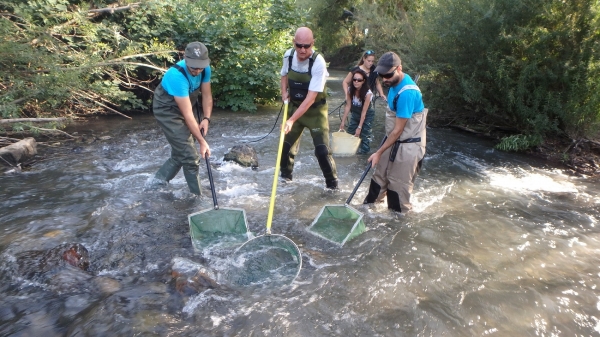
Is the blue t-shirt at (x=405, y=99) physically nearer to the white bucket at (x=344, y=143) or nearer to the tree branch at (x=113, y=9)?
the white bucket at (x=344, y=143)

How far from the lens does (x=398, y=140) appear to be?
4293mm

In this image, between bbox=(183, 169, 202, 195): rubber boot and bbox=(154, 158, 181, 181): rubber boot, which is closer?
bbox=(183, 169, 202, 195): rubber boot

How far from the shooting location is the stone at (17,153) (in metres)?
6.10

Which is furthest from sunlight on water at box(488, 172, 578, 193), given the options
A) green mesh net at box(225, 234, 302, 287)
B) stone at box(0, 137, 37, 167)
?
stone at box(0, 137, 37, 167)

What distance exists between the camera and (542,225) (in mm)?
4875

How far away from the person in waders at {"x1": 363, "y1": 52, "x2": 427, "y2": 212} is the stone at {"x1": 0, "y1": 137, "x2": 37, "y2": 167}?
17.8ft

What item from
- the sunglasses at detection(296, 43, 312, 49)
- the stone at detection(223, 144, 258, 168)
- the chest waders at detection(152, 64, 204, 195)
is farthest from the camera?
the stone at detection(223, 144, 258, 168)

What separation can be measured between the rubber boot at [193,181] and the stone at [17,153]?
3.23m

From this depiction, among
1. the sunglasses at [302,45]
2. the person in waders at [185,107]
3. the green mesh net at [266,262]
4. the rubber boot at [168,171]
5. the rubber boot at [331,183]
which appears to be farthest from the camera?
the rubber boot at [331,183]

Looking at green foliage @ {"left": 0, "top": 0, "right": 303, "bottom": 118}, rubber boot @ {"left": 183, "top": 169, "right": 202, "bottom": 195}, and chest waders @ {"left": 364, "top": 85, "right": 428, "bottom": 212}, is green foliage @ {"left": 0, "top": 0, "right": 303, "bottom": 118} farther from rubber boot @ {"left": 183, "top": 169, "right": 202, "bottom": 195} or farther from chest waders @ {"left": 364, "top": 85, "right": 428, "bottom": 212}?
chest waders @ {"left": 364, "top": 85, "right": 428, "bottom": 212}

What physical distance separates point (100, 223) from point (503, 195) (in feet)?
17.6

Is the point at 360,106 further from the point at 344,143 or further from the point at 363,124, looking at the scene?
the point at 344,143

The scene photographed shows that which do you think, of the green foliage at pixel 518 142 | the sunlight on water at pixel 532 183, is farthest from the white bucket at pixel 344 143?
the green foliage at pixel 518 142

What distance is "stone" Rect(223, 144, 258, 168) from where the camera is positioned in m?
6.63
